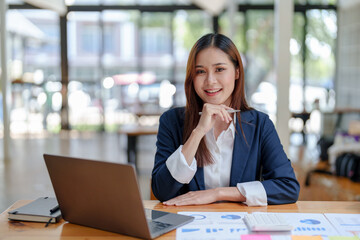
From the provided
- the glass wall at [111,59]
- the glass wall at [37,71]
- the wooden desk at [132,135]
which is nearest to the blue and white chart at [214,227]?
the wooden desk at [132,135]

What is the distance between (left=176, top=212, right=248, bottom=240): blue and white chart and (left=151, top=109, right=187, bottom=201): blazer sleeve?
24cm

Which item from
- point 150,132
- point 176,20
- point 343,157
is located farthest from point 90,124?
point 343,157

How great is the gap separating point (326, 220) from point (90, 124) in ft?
32.2

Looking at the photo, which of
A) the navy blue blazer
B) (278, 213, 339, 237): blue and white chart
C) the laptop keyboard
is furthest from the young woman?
the laptop keyboard

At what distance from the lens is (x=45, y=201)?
5.69 feet

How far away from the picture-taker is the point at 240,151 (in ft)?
6.61

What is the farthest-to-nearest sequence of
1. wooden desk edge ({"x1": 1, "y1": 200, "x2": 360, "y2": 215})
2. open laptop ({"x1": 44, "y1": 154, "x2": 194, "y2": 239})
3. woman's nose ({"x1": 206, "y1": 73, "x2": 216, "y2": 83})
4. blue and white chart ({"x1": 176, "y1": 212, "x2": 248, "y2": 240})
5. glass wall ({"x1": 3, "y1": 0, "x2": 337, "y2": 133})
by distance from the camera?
glass wall ({"x1": 3, "y1": 0, "x2": 337, "y2": 133}), woman's nose ({"x1": 206, "y1": 73, "x2": 216, "y2": 83}), wooden desk edge ({"x1": 1, "y1": 200, "x2": 360, "y2": 215}), blue and white chart ({"x1": 176, "y1": 212, "x2": 248, "y2": 240}), open laptop ({"x1": 44, "y1": 154, "x2": 194, "y2": 239})

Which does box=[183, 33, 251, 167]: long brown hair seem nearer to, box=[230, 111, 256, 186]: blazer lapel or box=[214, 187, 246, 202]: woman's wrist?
box=[230, 111, 256, 186]: blazer lapel

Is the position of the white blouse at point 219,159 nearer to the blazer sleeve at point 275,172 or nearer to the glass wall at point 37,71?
the blazer sleeve at point 275,172

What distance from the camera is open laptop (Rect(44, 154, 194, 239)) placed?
1296 millimetres

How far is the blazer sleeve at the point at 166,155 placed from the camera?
73.6 inches

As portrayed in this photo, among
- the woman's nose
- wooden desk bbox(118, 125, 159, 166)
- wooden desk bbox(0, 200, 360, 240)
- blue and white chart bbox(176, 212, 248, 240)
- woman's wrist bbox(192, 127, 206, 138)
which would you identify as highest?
the woman's nose

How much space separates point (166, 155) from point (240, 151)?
33 centimetres

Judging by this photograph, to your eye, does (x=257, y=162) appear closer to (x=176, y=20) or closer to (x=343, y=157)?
(x=343, y=157)
